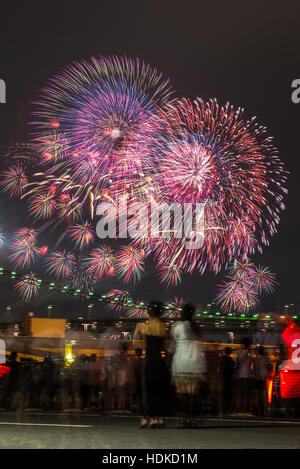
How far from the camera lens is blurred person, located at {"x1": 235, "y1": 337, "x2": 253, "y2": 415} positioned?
1305cm

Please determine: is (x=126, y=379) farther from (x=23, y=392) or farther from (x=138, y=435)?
(x=138, y=435)

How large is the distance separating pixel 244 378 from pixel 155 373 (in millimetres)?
4269

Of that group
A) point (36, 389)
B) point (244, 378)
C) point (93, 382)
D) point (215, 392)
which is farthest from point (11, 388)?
point (244, 378)

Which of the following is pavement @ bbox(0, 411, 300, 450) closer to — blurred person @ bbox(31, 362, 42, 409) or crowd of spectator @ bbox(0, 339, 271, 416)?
crowd of spectator @ bbox(0, 339, 271, 416)

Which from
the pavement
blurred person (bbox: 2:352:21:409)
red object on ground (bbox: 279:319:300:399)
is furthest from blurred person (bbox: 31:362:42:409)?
red object on ground (bbox: 279:319:300:399)

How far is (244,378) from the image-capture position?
516 inches

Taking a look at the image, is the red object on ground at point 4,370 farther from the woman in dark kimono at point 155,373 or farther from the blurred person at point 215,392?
the woman in dark kimono at point 155,373

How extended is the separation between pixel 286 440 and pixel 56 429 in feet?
9.17

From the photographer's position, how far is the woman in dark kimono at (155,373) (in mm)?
9109
